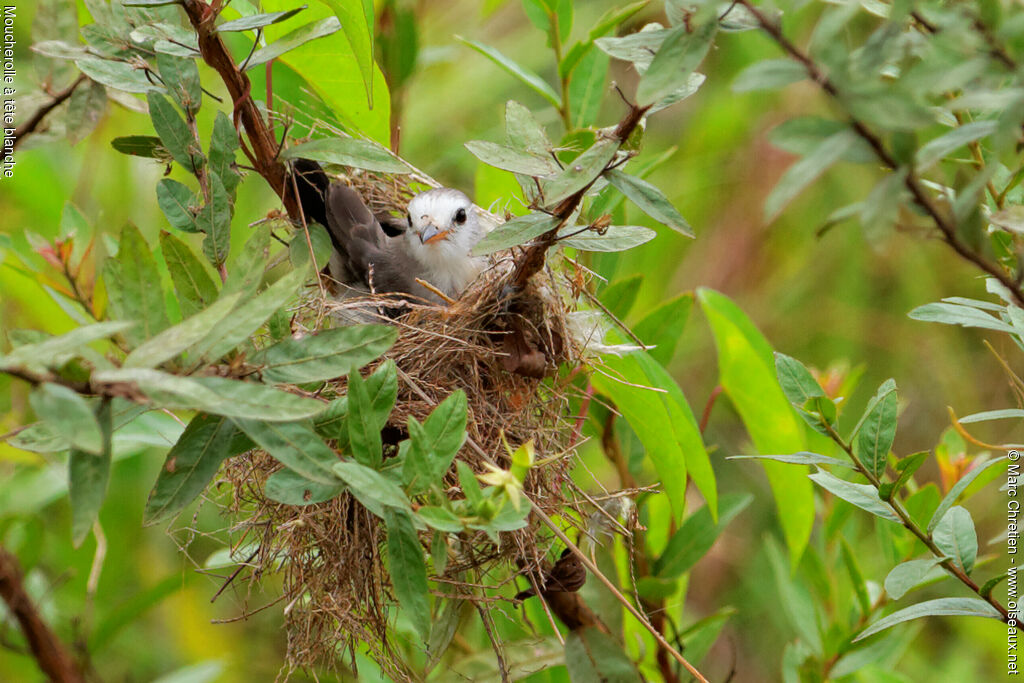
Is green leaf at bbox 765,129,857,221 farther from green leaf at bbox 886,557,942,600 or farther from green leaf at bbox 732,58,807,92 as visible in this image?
green leaf at bbox 886,557,942,600

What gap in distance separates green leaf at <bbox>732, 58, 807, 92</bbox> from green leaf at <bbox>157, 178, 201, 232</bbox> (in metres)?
0.90

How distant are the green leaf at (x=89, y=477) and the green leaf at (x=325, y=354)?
0.62 ft

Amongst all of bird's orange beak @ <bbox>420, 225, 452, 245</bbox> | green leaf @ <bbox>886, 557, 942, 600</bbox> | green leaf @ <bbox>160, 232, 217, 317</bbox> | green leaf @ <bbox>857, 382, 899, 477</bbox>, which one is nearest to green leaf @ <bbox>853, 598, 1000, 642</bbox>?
green leaf @ <bbox>886, 557, 942, 600</bbox>

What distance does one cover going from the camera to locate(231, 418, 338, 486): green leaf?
111cm

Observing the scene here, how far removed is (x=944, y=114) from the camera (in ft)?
4.53

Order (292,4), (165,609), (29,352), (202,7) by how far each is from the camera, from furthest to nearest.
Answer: (165,609), (292,4), (202,7), (29,352)

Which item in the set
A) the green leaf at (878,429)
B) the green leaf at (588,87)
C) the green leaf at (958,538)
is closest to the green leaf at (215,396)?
the green leaf at (878,429)

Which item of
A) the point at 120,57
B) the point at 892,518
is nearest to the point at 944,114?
the point at 892,518

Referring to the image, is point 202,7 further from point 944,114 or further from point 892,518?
point 892,518

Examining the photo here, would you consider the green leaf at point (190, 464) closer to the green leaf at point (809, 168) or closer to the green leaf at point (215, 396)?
the green leaf at point (215, 396)

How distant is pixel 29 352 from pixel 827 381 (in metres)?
1.79

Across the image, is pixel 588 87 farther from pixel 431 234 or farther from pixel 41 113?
pixel 41 113

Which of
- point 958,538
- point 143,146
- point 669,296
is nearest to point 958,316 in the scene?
point 958,538

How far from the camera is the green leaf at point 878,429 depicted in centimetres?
136
